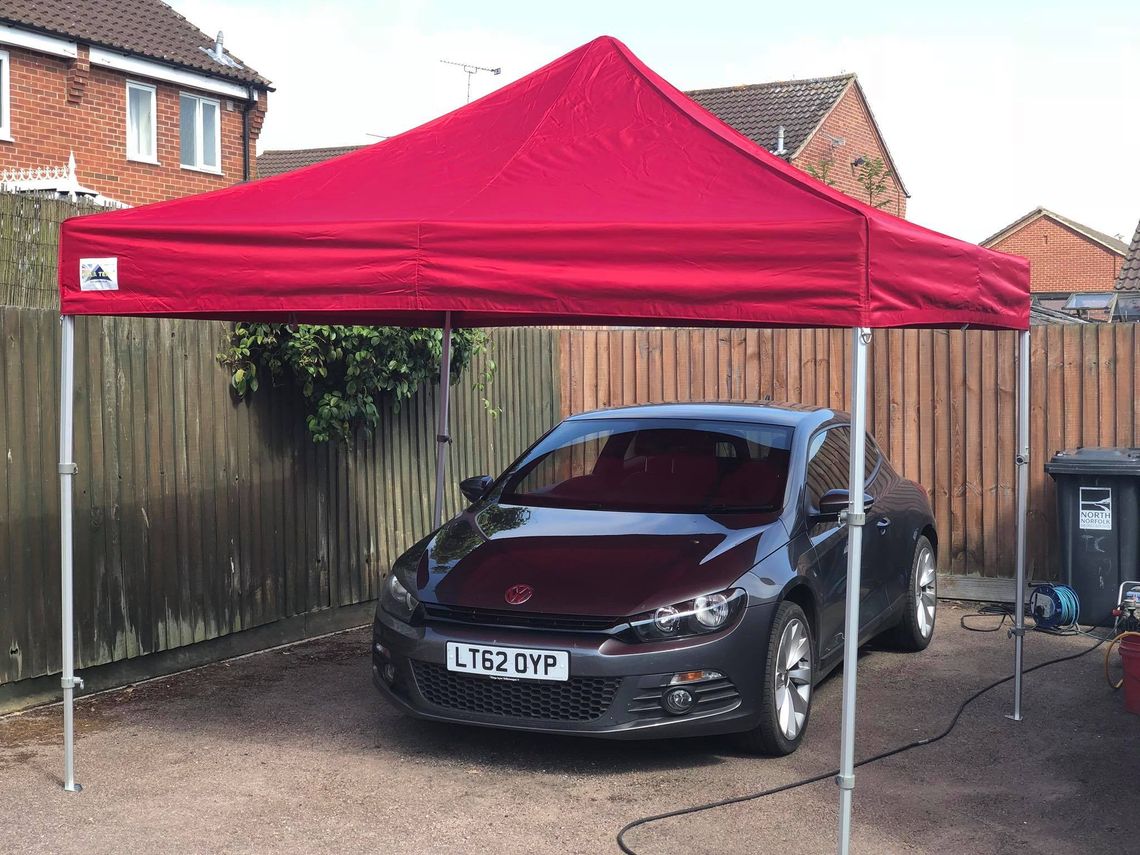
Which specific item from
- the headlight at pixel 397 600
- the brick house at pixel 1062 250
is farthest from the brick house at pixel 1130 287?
the brick house at pixel 1062 250

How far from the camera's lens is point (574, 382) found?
38.3ft

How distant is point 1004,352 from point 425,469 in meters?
4.55

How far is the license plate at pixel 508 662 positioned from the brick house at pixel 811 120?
3003cm

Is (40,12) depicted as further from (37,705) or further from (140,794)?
(140,794)

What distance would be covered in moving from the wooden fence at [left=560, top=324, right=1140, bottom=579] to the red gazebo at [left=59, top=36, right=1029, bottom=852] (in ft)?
13.7

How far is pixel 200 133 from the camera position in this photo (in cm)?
2609

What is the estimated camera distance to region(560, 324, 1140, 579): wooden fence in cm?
983

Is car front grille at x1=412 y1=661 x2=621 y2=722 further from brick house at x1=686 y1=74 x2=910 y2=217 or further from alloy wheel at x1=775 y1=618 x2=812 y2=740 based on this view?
brick house at x1=686 y1=74 x2=910 y2=217

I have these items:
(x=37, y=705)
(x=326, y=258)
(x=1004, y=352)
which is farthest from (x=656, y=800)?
(x=1004, y=352)

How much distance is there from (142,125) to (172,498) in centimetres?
1918

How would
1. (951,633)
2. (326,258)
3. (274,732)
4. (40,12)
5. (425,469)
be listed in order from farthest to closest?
(40,12) < (425,469) < (951,633) < (274,732) < (326,258)

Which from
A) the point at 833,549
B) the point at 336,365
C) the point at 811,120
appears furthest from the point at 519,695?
the point at 811,120

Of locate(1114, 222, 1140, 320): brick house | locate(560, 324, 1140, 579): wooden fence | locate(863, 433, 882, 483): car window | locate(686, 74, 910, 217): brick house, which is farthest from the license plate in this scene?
locate(686, 74, 910, 217): brick house

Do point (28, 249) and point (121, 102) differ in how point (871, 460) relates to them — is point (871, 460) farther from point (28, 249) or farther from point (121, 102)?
point (121, 102)
